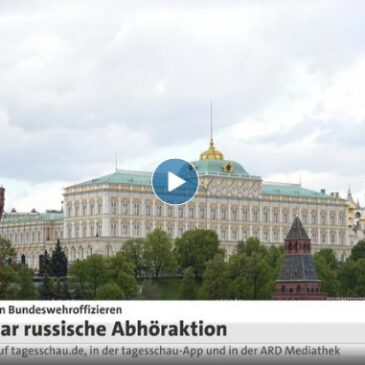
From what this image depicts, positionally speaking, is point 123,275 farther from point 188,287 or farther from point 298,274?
point 298,274

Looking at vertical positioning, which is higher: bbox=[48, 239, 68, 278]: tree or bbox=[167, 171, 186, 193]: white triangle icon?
bbox=[48, 239, 68, 278]: tree

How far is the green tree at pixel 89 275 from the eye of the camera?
160 meters

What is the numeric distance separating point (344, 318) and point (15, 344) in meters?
10.2

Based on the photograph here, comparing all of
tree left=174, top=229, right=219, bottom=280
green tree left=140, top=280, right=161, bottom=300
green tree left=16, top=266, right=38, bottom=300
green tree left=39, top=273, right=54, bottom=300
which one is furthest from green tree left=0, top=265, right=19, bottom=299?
tree left=174, top=229, right=219, bottom=280

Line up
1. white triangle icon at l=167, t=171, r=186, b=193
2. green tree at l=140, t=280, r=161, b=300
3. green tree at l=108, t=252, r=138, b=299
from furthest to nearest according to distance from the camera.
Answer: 1. green tree at l=108, t=252, r=138, b=299
2. green tree at l=140, t=280, r=161, b=300
3. white triangle icon at l=167, t=171, r=186, b=193

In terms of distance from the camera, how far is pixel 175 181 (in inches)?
2108

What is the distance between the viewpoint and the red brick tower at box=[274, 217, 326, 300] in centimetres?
14225

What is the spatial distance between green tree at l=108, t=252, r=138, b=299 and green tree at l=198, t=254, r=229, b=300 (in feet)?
24.9

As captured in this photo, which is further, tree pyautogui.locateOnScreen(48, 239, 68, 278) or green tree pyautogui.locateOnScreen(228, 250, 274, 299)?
tree pyautogui.locateOnScreen(48, 239, 68, 278)

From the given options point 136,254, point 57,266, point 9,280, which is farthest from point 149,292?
point 136,254

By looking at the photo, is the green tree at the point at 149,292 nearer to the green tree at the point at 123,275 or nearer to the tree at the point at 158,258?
the green tree at the point at 123,275

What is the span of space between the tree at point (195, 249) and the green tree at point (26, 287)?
35077 millimetres

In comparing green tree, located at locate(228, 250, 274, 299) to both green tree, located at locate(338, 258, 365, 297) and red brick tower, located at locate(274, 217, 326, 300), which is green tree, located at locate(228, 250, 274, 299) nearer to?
red brick tower, located at locate(274, 217, 326, 300)

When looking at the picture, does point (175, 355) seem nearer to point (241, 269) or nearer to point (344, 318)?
point (344, 318)
